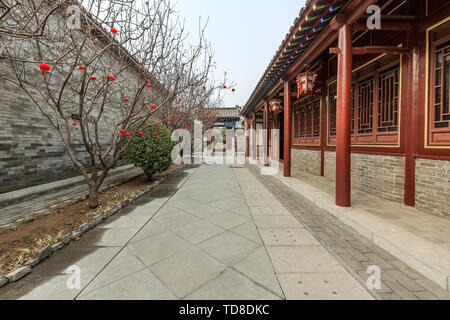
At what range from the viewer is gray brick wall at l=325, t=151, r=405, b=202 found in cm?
393

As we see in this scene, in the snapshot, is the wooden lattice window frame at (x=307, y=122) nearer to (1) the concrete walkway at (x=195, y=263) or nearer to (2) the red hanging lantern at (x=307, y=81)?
(2) the red hanging lantern at (x=307, y=81)

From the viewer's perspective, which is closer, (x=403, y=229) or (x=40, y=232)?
(x=403, y=229)

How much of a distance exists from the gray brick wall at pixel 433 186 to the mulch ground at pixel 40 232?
5.99 meters

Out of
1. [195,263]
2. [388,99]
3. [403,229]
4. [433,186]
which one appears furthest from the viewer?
[388,99]

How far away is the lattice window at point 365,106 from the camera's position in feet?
15.9

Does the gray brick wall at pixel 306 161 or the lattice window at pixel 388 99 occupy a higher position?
the lattice window at pixel 388 99

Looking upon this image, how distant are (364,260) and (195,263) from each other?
6.56 feet

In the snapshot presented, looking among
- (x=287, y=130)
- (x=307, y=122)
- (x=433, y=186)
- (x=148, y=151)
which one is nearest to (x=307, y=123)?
(x=307, y=122)

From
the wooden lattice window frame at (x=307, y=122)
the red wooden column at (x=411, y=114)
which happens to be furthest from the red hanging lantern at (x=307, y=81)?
the wooden lattice window frame at (x=307, y=122)

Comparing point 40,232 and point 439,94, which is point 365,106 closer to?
point 439,94

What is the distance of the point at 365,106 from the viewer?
16.6ft
